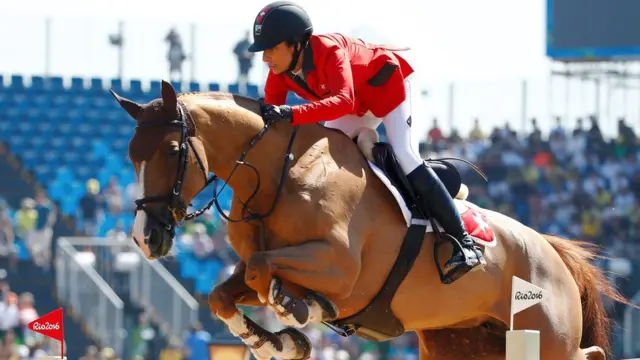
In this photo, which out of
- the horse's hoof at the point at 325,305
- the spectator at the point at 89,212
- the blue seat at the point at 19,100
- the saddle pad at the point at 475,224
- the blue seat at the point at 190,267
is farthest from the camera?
the blue seat at the point at 19,100

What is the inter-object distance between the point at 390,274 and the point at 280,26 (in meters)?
1.49

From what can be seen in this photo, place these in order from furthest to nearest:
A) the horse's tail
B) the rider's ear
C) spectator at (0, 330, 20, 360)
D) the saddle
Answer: spectator at (0, 330, 20, 360), the horse's tail, the saddle, the rider's ear

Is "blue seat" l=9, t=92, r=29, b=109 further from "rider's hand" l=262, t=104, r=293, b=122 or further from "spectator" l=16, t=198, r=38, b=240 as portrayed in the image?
"rider's hand" l=262, t=104, r=293, b=122

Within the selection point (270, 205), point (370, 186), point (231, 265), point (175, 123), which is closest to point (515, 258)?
point (370, 186)

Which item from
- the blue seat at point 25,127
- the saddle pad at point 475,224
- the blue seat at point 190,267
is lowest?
the blue seat at point 190,267

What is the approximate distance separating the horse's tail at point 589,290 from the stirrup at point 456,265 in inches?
52.7

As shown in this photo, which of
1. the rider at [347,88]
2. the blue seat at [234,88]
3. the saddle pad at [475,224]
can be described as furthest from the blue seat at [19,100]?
the saddle pad at [475,224]

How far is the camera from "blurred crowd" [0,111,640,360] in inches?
587

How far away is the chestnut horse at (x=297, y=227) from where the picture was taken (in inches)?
230

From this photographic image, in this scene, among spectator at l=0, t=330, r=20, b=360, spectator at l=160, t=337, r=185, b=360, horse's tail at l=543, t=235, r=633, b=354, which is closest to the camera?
horse's tail at l=543, t=235, r=633, b=354

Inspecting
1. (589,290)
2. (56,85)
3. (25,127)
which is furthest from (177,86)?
(589,290)

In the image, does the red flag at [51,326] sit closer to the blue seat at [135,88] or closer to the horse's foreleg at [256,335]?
the horse's foreleg at [256,335]

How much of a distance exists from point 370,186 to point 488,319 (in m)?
1.39

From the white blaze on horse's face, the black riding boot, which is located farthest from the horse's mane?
the black riding boot
